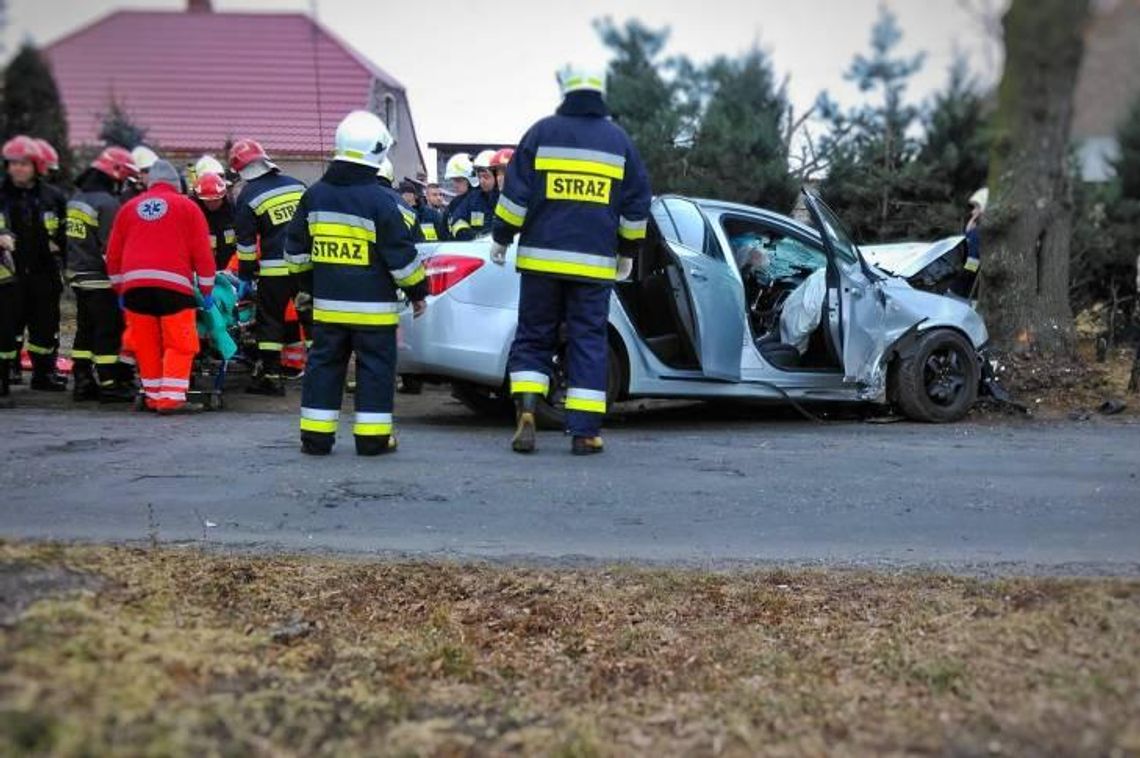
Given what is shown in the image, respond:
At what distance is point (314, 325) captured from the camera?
601 cm

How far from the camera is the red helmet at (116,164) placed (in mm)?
8234

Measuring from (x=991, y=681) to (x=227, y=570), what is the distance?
2.49 m

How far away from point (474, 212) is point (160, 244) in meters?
4.37

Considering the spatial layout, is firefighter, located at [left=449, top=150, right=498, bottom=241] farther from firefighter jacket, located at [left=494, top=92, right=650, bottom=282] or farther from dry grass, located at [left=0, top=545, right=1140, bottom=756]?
dry grass, located at [left=0, top=545, right=1140, bottom=756]

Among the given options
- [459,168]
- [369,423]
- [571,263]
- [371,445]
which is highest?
[459,168]

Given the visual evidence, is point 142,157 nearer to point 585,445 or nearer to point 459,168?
point 459,168

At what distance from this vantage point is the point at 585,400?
237 inches

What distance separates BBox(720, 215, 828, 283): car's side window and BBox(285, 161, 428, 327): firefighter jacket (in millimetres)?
2515

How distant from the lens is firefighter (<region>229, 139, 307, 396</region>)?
848cm

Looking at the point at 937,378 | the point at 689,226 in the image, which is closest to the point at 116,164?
the point at 689,226

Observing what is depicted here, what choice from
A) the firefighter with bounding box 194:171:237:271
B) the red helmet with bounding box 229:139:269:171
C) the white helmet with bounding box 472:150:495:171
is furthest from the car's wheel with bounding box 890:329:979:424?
the firefighter with bounding box 194:171:237:271

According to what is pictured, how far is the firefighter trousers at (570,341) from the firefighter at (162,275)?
2631mm

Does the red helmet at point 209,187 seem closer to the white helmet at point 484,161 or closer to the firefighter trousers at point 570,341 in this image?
the white helmet at point 484,161

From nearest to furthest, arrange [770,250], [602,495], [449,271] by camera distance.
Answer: [602,495] < [449,271] < [770,250]
